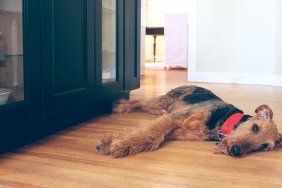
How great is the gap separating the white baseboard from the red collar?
2.75 m

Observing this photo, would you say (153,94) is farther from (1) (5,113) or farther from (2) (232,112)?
(1) (5,113)

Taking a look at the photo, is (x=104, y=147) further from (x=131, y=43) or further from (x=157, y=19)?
(x=157, y=19)

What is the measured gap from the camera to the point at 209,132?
5.86 ft

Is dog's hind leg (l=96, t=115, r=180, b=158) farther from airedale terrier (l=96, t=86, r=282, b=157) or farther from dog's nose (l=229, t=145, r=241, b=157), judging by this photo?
dog's nose (l=229, t=145, r=241, b=157)

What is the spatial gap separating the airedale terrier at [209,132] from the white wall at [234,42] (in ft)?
8.23

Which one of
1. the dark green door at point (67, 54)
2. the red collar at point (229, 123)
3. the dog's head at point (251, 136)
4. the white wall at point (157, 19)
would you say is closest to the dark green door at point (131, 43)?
the dark green door at point (67, 54)

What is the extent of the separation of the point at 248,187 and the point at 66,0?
1.13 meters

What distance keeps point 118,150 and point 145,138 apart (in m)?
0.13

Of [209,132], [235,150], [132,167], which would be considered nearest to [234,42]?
[209,132]

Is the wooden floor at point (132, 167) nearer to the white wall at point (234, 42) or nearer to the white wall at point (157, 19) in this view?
the white wall at point (234, 42)

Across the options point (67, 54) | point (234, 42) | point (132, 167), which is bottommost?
point (132, 167)

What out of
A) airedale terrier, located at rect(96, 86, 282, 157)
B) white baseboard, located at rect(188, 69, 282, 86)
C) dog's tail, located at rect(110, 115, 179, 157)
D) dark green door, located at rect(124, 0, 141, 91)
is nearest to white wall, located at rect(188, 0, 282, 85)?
white baseboard, located at rect(188, 69, 282, 86)

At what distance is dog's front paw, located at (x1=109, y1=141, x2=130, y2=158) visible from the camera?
1523 mm

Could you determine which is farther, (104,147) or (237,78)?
(237,78)
